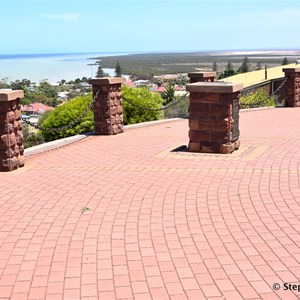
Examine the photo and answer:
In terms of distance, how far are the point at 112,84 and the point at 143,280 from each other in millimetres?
7744

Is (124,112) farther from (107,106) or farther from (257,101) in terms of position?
(257,101)

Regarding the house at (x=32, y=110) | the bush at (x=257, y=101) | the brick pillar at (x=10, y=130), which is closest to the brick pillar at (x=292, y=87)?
the bush at (x=257, y=101)

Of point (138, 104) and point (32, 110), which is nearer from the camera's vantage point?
point (138, 104)

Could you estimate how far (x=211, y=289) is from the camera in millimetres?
3998

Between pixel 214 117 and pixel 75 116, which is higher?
pixel 214 117

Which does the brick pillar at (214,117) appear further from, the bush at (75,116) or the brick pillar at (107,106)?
the bush at (75,116)

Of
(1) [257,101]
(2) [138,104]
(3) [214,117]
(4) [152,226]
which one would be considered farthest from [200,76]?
(4) [152,226]

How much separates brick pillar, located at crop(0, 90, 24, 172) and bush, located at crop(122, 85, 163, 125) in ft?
20.5

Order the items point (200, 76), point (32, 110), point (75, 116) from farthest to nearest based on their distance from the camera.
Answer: point (32, 110) < point (75, 116) < point (200, 76)

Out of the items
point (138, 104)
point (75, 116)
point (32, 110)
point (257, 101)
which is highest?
point (138, 104)

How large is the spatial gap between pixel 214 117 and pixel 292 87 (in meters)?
7.79

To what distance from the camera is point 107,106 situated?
11.4 metres

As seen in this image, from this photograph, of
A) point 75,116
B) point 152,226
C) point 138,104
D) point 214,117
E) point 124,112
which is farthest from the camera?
point 75,116

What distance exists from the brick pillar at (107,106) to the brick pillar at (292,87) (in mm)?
6541
